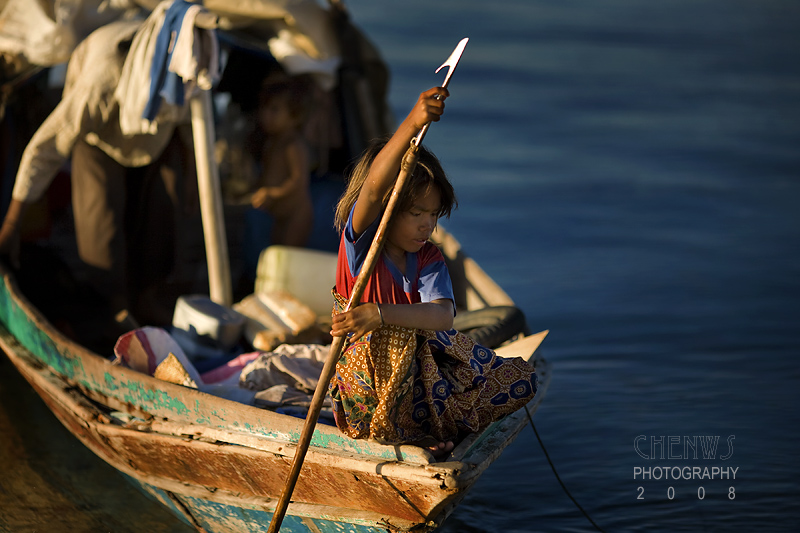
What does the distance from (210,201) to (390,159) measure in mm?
2433

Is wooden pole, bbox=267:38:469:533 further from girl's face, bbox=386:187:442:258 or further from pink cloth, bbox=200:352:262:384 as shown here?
pink cloth, bbox=200:352:262:384

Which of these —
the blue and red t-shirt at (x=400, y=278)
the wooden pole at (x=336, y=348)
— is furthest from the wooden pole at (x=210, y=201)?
the blue and red t-shirt at (x=400, y=278)

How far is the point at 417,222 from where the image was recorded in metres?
2.38

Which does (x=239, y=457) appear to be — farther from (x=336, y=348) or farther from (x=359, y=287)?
(x=359, y=287)

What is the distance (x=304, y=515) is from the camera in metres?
2.80

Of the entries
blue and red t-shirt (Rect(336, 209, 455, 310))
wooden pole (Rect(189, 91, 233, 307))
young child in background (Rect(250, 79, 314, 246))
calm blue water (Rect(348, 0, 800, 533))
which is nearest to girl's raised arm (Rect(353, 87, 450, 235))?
blue and red t-shirt (Rect(336, 209, 455, 310))

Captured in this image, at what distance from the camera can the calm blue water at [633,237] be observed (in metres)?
4.38

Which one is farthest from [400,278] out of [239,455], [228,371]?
[228,371]

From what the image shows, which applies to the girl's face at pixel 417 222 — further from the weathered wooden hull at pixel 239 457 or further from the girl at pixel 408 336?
the weathered wooden hull at pixel 239 457

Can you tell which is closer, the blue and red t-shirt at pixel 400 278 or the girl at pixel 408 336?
the girl at pixel 408 336

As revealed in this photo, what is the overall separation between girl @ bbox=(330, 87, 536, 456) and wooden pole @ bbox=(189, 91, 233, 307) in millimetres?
2055

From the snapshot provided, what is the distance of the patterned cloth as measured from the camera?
2449 mm

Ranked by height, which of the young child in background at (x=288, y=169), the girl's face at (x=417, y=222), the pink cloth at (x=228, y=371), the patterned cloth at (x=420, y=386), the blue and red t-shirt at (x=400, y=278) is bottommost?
the pink cloth at (x=228, y=371)

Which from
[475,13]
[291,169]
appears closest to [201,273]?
[291,169]
